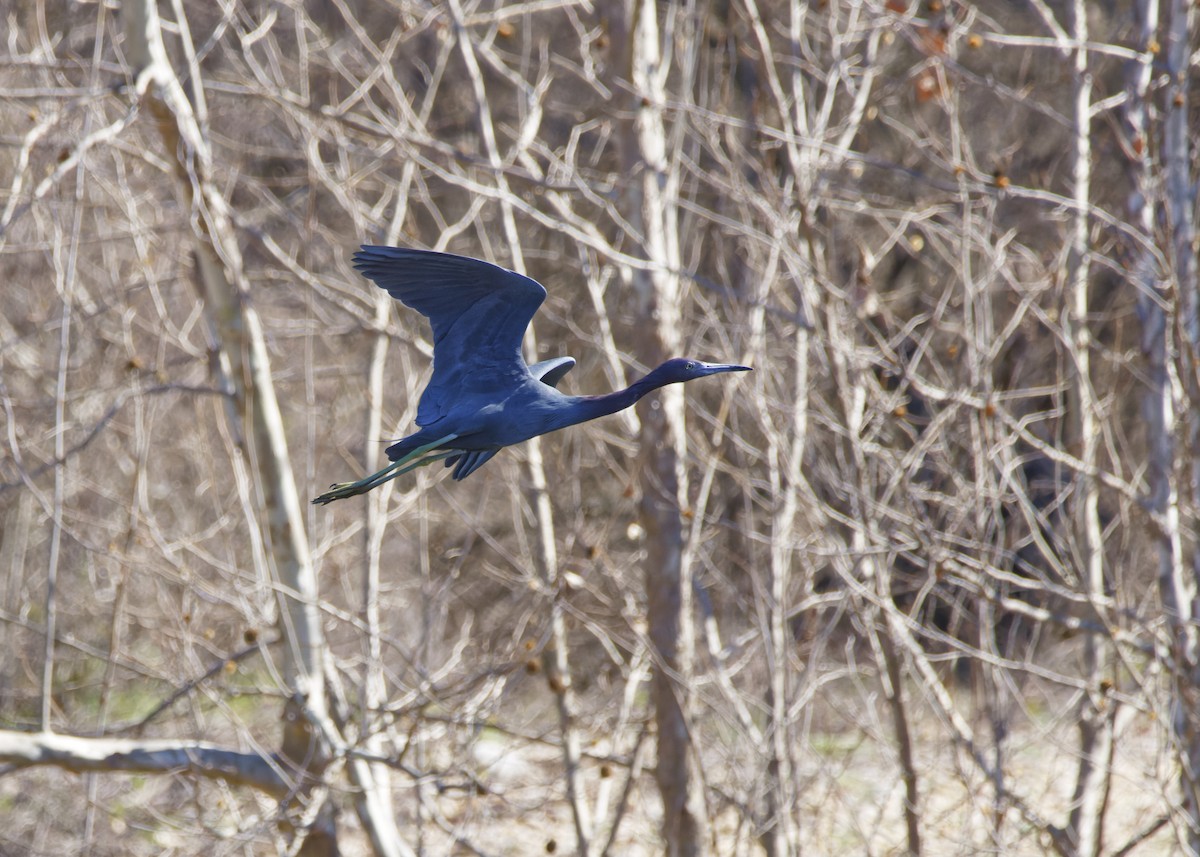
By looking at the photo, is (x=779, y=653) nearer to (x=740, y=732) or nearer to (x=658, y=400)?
(x=740, y=732)

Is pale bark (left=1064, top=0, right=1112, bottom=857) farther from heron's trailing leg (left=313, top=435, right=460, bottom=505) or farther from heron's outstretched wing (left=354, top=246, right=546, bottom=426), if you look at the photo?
heron's trailing leg (left=313, top=435, right=460, bottom=505)

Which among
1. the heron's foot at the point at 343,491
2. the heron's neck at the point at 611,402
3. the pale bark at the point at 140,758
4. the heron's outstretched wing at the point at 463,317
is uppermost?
the heron's outstretched wing at the point at 463,317

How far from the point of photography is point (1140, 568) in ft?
27.6

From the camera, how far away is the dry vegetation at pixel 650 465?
6.23 m

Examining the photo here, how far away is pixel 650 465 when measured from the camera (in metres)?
7.28

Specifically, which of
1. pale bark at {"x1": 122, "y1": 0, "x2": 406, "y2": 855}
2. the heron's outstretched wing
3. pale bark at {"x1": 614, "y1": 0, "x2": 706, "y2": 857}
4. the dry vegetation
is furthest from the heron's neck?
pale bark at {"x1": 614, "y1": 0, "x2": 706, "y2": 857}

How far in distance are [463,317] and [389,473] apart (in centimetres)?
57

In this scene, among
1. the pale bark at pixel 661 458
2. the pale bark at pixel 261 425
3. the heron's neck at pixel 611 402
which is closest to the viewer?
the heron's neck at pixel 611 402

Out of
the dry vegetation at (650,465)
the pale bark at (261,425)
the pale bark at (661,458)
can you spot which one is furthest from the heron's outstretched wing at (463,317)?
the pale bark at (661,458)

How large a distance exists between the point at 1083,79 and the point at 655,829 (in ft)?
16.5

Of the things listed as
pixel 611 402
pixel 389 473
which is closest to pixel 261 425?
pixel 389 473

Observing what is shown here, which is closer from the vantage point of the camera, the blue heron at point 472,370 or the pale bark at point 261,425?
the blue heron at point 472,370

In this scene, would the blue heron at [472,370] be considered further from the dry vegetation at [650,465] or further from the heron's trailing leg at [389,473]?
the dry vegetation at [650,465]

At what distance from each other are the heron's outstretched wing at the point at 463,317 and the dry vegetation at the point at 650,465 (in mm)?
2036
